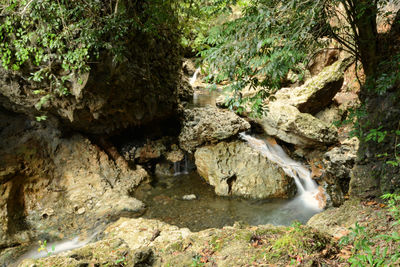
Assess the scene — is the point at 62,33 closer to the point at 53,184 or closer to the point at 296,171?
the point at 53,184

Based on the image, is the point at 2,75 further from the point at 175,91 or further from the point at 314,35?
the point at 314,35

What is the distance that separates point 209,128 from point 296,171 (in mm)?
3211

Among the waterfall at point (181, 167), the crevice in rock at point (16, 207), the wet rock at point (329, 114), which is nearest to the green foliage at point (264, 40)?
the waterfall at point (181, 167)

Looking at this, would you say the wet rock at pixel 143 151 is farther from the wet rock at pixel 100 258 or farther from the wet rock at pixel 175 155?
the wet rock at pixel 100 258

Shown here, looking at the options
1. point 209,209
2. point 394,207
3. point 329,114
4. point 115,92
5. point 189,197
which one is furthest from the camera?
point 329,114

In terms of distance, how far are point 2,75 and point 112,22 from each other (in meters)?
3.01

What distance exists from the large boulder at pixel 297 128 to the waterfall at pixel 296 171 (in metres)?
0.52

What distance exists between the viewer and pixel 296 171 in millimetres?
7383

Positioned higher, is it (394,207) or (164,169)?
(394,207)

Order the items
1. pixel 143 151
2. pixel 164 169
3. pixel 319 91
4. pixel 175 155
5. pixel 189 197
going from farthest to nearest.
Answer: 1. pixel 319 91
2. pixel 175 155
3. pixel 143 151
4. pixel 164 169
5. pixel 189 197

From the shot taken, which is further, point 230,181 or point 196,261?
point 230,181

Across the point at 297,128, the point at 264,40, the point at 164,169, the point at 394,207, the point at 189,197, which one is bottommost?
the point at 189,197

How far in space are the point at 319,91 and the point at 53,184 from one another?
1023 centimetres

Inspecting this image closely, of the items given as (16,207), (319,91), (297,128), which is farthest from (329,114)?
(16,207)
